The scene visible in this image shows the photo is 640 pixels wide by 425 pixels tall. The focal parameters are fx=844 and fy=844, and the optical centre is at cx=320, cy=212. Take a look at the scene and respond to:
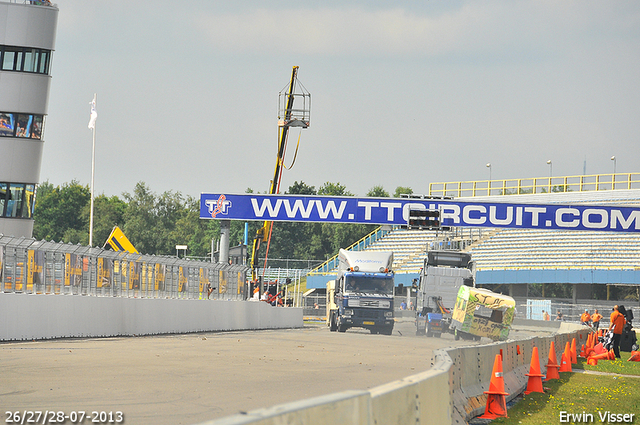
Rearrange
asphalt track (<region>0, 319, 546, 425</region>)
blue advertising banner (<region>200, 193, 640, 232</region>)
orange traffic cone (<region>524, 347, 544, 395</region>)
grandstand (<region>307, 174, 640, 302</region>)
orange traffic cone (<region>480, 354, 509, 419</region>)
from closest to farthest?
asphalt track (<region>0, 319, 546, 425</region>), orange traffic cone (<region>480, 354, 509, 419</region>), orange traffic cone (<region>524, 347, 544, 395</region>), blue advertising banner (<region>200, 193, 640, 232</region>), grandstand (<region>307, 174, 640, 302</region>)

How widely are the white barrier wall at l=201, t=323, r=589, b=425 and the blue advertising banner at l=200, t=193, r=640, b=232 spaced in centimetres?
2995

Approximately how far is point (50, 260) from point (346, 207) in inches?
1020

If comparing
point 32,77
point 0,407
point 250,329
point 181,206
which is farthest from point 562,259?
point 181,206

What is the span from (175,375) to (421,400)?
772 cm

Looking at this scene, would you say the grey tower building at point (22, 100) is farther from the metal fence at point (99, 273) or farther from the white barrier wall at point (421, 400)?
the white barrier wall at point (421, 400)

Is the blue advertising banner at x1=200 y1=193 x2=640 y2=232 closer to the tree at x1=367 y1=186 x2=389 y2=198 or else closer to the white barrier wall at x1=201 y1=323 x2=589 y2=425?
the white barrier wall at x1=201 y1=323 x2=589 y2=425

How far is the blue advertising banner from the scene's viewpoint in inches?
1764

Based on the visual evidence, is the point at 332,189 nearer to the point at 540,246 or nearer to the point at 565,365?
the point at 540,246

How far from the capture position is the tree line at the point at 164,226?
113 metres

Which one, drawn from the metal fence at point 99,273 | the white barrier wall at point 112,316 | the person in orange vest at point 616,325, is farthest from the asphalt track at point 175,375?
the person in orange vest at point 616,325

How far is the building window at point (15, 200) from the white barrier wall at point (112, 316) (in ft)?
41.2

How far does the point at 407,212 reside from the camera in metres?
44.8

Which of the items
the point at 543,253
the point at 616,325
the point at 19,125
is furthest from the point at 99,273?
the point at 543,253

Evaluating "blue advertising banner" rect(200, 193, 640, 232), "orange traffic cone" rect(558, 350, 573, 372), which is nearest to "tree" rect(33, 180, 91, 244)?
"blue advertising banner" rect(200, 193, 640, 232)
